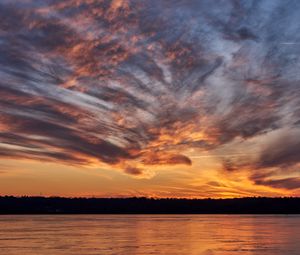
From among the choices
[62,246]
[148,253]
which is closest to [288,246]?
[148,253]

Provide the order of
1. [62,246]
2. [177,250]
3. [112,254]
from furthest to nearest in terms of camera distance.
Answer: [62,246], [177,250], [112,254]

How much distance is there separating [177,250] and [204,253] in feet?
13.7

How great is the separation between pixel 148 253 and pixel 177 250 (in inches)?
240

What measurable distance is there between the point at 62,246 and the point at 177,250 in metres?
14.9

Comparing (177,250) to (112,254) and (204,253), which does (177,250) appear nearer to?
(204,253)

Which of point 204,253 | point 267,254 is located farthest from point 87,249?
point 267,254

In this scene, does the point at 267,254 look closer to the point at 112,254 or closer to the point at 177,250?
the point at 177,250

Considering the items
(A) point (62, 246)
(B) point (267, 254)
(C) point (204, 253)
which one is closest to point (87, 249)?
(A) point (62, 246)

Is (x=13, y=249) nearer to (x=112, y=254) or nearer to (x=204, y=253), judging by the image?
(x=112, y=254)

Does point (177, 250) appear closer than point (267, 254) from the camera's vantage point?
No

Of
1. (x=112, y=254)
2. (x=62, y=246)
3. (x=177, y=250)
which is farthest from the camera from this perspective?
(x=62, y=246)

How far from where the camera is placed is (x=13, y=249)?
57.2 meters

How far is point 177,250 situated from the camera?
186 ft

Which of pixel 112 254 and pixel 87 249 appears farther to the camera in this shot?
pixel 87 249
